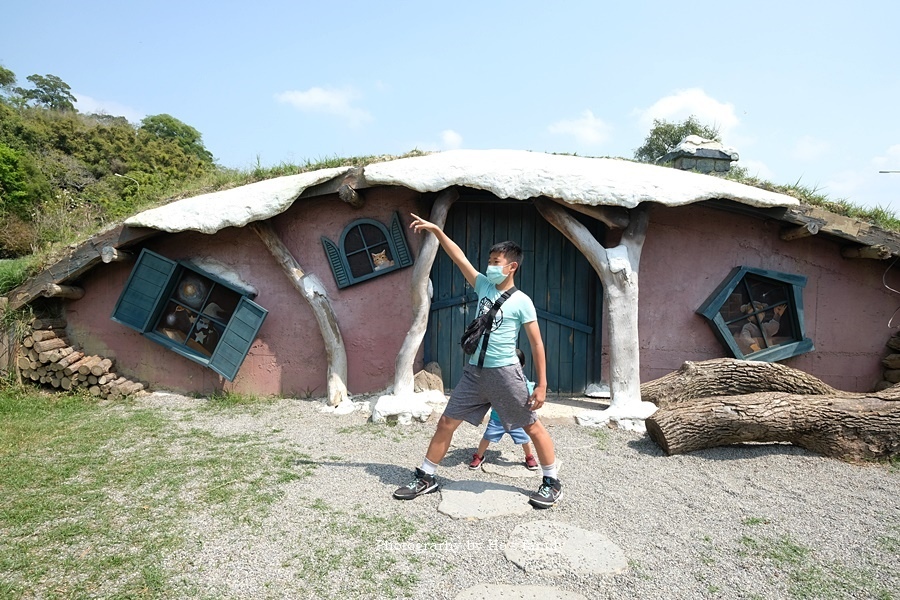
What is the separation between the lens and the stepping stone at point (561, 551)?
256 cm

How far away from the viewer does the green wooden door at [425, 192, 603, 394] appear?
6.02 meters

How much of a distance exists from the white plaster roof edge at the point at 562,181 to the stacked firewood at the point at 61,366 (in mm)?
3574

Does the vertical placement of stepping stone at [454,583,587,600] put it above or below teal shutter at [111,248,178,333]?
below

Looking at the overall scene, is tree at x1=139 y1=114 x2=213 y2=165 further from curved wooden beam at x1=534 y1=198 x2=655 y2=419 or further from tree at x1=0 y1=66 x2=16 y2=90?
curved wooden beam at x1=534 y1=198 x2=655 y2=419

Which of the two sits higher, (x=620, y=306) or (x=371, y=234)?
(x=371, y=234)

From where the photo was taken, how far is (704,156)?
7.29 meters

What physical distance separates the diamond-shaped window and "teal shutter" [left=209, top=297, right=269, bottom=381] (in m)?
4.87

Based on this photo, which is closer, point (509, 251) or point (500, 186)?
point (509, 251)

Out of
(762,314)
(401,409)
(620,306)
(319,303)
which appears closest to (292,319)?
(319,303)

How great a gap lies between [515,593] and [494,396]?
1111mm

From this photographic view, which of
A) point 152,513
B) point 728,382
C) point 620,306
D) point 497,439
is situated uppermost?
point 620,306

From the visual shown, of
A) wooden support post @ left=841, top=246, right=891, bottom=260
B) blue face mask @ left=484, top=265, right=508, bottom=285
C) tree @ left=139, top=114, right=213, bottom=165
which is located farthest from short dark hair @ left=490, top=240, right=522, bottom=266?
tree @ left=139, top=114, right=213, bottom=165

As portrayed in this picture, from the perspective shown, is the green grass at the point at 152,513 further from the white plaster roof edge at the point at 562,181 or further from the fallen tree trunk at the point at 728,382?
the fallen tree trunk at the point at 728,382

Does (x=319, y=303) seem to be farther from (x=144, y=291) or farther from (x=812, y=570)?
(x=812, y=570)
